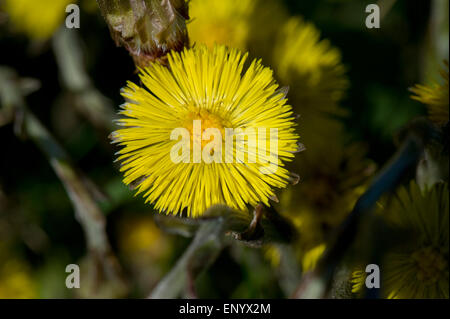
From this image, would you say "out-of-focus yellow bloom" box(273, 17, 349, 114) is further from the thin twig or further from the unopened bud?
the thin twig

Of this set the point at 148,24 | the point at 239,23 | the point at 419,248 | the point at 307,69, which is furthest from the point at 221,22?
the point at 419,248

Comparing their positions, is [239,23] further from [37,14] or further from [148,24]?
[37,14]

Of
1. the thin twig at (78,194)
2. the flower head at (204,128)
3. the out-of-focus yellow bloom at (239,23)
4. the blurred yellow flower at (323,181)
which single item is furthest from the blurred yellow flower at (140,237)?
the flower head at (204,128)

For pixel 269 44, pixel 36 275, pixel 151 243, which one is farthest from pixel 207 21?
pixel 36 275

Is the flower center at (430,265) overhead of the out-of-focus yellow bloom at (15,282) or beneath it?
overhead

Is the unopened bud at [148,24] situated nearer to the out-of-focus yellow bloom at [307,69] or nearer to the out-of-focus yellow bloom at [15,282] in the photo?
the out-of-focus yellow bloom at [307,69]

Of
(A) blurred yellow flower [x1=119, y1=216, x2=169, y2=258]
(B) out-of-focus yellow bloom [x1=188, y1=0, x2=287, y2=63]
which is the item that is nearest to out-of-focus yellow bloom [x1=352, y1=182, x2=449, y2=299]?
(B) out-of-focus yellow bloom [x1=188, y1=0, x2=287, y2=63]

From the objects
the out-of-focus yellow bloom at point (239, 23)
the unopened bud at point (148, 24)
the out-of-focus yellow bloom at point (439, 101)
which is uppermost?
the out-of-focus yellow bloom at point (239, 23)
